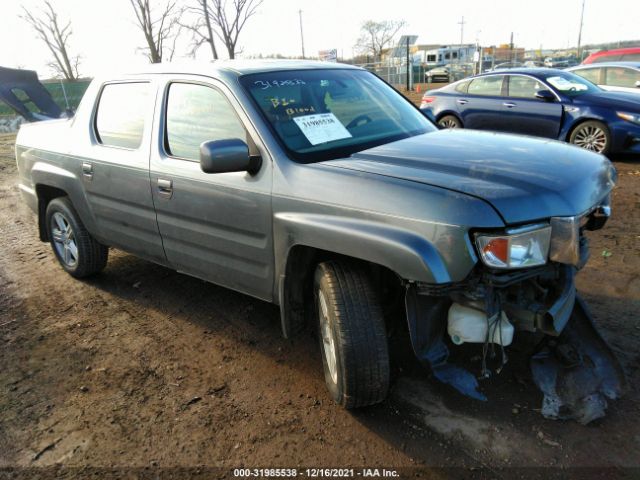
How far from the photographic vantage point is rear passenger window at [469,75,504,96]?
8891mm

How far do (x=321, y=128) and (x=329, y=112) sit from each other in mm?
241

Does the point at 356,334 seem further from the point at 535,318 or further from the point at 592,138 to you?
the point at 592,138

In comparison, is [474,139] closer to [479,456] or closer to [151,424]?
[479,456]

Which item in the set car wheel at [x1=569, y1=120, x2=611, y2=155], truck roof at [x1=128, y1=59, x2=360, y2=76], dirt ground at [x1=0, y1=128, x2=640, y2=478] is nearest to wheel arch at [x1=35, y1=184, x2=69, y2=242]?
dirt ground at [x1=0, y1=128, x2=640, y2=478]

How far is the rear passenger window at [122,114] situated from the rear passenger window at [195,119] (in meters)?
0.33

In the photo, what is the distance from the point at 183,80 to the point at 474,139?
194 centimetres

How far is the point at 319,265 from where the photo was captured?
2.60 meters

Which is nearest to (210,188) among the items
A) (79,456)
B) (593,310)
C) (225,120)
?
(225,120)

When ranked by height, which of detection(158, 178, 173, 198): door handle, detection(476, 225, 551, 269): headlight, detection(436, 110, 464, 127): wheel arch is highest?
detection(158, 178, 173, 198): door handle

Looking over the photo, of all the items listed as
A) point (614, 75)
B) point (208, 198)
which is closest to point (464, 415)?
point (208, 198)

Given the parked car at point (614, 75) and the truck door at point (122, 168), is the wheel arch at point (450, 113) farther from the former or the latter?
the truck door at point (122, 168)

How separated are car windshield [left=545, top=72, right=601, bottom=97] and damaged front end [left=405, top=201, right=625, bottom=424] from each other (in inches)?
249

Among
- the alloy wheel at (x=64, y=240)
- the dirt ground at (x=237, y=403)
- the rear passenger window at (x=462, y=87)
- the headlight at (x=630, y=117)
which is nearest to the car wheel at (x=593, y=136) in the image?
the headlight at (x=630, y=117)

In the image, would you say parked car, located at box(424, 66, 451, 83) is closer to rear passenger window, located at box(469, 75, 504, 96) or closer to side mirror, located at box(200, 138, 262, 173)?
rear passenger window, located at box(469, 75, 504, 96)
